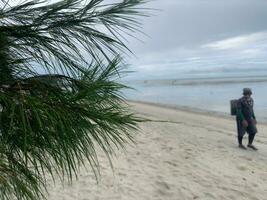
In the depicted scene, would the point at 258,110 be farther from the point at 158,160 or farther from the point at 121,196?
the point at 121,196

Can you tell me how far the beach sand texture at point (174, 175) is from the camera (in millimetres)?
5918

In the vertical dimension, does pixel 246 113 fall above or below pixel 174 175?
above

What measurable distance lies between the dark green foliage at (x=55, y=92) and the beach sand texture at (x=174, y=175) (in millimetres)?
3764

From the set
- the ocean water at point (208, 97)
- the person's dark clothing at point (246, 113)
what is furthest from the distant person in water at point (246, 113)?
the ocean water at point (208, 97)

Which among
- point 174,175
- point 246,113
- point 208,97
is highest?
point 246,113

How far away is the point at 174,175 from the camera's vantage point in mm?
7066

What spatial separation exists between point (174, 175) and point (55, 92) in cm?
565

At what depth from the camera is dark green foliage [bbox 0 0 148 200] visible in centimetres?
150

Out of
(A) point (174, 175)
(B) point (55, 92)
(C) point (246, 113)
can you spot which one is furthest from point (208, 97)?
(B) point (55, 92)

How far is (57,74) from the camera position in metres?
1.81

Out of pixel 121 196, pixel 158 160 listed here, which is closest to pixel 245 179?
pixel 158 160

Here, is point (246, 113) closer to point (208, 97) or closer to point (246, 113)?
point (246, 113)

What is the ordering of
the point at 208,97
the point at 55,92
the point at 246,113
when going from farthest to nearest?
the point at 208,97 < the point at 246,113 < the point at 55,92

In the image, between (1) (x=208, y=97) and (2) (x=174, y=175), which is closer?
(2) (x=174, y=175)
